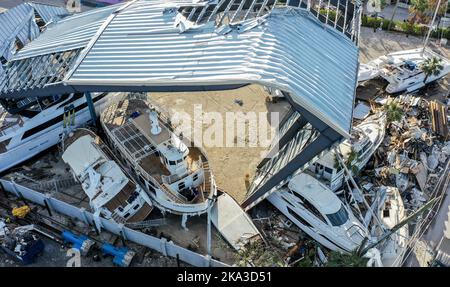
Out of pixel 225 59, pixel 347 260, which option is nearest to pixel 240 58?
pixel 225 59

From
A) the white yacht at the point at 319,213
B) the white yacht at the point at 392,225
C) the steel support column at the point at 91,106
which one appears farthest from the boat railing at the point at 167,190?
the white yacht at the point at 392,225

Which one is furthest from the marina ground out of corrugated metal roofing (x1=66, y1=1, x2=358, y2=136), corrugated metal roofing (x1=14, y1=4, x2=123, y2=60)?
corrugated metal roofing (x1=66, y1=1, x2=358, y2=136)

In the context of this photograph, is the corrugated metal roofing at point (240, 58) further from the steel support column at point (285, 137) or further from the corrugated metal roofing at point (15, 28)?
the corrugated metal roofing at point (15, 28)

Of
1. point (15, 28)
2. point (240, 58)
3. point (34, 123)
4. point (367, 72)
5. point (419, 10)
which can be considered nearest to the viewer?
point (240, 58)

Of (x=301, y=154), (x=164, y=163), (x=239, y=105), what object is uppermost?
(x=301, y=154)

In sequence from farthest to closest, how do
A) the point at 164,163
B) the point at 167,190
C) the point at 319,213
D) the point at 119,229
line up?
the point at 164,163, the point at 167,190, the point at 119,229, the point at 319,213

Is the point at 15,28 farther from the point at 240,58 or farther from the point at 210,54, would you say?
the point at 240,58
